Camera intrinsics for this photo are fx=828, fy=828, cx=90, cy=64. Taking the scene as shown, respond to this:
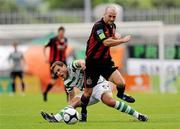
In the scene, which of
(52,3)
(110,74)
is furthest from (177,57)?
(52,3)

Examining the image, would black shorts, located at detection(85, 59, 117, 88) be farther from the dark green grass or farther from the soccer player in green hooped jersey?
the dark green grass

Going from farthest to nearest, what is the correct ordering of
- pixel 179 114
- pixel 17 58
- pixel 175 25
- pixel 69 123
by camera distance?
pixel 175 25, pixel 17 58, pixel 179 114, pixel 69 123

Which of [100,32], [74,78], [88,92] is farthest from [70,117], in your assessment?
[100,32]

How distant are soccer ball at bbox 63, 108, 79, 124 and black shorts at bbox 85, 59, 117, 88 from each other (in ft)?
2.42

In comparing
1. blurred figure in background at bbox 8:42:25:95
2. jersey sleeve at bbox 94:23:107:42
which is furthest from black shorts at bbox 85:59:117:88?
blurred figure in background at bbox 8:42:25:95

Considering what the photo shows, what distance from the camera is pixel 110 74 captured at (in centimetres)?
1720

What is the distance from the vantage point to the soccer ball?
16497 millimetres

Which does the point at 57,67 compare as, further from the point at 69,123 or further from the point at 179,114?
the point at 179,114

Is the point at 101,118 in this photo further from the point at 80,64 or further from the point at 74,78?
the point at 80,64

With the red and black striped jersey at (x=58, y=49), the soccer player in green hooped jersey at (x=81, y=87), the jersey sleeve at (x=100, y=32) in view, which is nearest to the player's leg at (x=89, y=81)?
the soccer player in green hooped jersey at (x=81, y=87)

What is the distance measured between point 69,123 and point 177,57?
69.1 feet

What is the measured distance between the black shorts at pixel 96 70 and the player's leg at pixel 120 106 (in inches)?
14.9

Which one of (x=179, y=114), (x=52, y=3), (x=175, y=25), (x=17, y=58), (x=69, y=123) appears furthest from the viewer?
(x=52, y=3)

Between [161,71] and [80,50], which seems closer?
[161,71]
